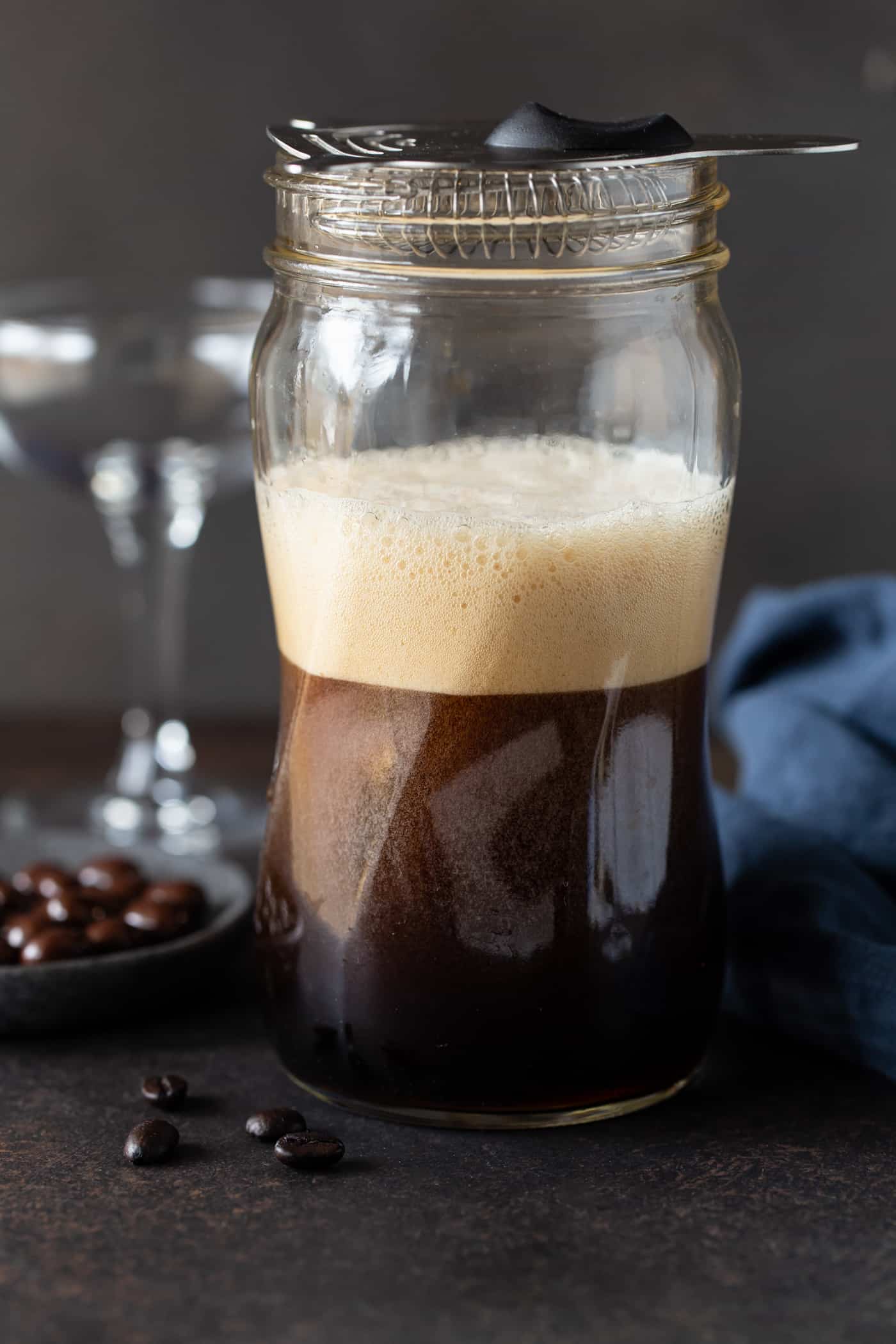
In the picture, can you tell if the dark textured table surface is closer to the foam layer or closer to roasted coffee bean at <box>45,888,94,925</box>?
roasted coffee bean at <box>45,888,94,925</box>

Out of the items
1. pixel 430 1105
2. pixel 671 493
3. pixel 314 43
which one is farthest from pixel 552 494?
pixel 314 43

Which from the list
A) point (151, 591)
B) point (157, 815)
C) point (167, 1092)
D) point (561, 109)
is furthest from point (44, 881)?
point (561, 109)

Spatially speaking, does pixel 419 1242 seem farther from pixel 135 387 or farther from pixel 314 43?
pixel 314 43

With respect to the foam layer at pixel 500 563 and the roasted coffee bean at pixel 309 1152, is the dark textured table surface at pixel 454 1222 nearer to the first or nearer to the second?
the roasted coffee bean at pixel 309 1152

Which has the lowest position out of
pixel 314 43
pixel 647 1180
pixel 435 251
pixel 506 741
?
pixel 647 1180

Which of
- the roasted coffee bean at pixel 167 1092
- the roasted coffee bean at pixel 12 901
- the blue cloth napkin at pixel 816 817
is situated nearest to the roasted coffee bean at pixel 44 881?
the roasted coffee bean at pixel 12 901

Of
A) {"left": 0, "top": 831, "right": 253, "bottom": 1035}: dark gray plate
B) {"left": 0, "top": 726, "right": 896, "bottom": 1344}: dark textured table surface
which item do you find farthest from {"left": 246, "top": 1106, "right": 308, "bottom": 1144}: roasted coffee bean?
{"left": 0, "top": 831, "right": 253, "bottom": 1035}: dark gray plate

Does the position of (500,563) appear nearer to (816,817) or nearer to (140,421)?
(816,817)
